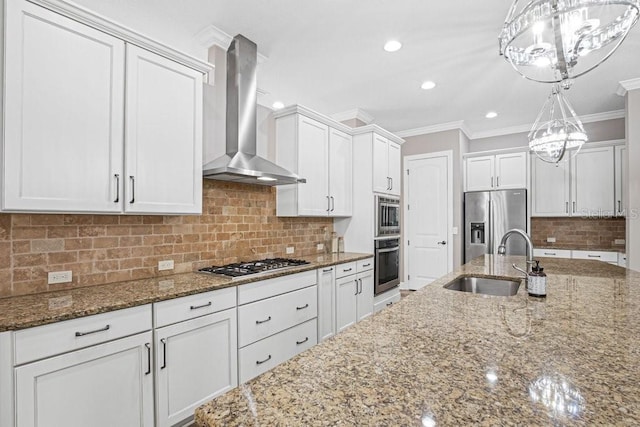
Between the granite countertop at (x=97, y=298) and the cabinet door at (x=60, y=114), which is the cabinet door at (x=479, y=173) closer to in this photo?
the granite countertop at (x=97, y=298)

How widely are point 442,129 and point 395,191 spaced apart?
169 cm

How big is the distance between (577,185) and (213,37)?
16.5ft

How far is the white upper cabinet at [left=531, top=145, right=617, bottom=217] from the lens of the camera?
439cm

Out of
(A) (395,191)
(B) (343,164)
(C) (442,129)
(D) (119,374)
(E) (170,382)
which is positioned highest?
(C) (442,129)

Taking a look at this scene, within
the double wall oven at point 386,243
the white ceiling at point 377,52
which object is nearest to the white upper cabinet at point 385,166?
the double wall oven at point 386,243

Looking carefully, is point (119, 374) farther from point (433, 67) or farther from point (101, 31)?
point (433, 67)

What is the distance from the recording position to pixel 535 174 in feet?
15.9

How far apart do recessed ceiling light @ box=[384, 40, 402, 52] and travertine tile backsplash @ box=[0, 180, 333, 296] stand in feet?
5.61

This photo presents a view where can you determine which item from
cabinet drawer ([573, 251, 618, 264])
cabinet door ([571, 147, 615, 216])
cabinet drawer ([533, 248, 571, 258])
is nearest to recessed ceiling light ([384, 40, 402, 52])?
cabinet door ([571, 147, 615, 216])

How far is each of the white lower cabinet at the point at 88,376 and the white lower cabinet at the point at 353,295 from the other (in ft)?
6.14

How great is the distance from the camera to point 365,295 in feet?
12.0

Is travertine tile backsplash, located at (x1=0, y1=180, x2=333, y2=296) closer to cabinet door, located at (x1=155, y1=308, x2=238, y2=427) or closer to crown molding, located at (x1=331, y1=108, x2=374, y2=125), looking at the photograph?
cabinet door, located at (x1=155, y1=308, x2=238, y2=427)

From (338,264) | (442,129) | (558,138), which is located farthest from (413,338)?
(442,129)

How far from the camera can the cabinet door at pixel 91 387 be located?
1357 mm
